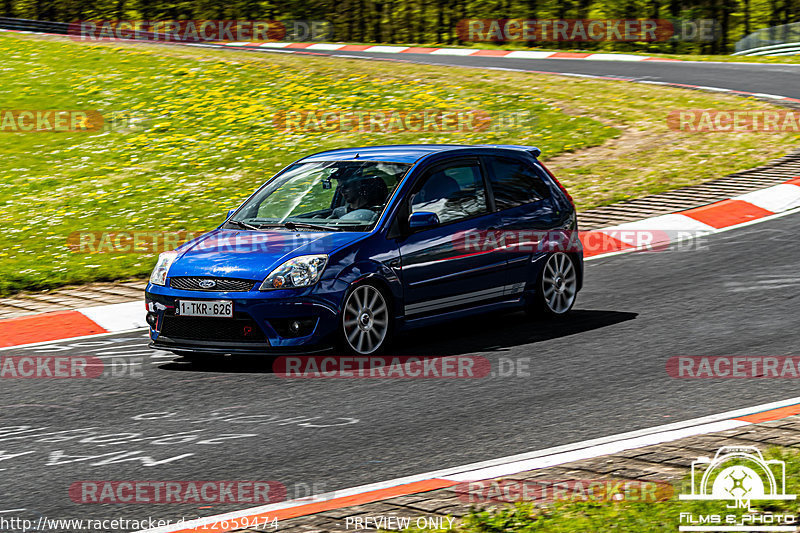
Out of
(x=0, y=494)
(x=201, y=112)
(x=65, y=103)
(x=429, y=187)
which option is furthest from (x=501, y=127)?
(x=0, y=494)

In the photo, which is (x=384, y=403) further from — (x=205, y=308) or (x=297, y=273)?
(x=205, y=308)

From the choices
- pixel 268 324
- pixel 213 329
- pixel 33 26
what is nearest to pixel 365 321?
pixel 268 324

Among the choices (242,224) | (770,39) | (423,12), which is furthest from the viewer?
(423,12)

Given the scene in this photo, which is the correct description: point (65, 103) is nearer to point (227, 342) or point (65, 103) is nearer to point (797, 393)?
point (227, 342)

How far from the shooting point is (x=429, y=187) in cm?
919

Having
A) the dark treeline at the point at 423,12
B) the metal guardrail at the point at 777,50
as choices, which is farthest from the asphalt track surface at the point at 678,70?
the dark treeline at the point at 423,12

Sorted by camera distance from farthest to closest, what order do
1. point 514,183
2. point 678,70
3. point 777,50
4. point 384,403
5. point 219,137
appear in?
point 777,50 → point 678,70 → point 219,137 → point 514,183 → point 384,403

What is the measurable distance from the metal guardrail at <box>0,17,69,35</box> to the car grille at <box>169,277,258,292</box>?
2473 cm

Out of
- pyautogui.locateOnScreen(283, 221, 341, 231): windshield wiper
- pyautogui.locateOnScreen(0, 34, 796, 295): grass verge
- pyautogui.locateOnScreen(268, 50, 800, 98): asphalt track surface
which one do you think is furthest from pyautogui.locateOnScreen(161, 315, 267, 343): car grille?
pyautogui.locateOnScreen(268, 50, 800, 98): asphalt track surface

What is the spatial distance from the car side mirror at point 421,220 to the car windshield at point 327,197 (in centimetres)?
A: 28

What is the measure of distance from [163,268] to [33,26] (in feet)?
82.1

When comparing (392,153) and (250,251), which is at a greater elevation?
(392,153)

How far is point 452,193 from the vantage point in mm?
9336

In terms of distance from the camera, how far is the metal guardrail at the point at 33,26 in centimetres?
3114
